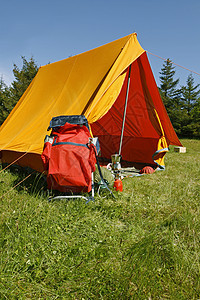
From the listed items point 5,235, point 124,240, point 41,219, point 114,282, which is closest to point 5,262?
point 5,235

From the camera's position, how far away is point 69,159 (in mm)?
2156

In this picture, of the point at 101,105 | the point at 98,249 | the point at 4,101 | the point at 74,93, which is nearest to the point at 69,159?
the point at 98,249

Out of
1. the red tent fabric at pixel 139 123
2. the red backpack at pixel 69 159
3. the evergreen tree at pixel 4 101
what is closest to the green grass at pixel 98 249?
the red backpack at pixel 69 159

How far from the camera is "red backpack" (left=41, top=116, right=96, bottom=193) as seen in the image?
2131 mm

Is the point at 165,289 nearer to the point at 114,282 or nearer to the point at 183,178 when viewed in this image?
the point at 114,282

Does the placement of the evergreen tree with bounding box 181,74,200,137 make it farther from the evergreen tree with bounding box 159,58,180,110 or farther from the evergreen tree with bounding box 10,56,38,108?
the evergreen tree with bounding box 10,56,38,108

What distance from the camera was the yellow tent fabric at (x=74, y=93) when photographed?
3.03 metres

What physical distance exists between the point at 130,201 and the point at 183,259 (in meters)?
1.03

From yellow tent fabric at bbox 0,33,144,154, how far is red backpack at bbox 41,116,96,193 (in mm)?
553

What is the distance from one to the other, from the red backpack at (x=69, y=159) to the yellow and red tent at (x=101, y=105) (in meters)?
0.58

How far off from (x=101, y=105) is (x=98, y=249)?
196 cm

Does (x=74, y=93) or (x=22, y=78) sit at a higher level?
(x=22, y=78)

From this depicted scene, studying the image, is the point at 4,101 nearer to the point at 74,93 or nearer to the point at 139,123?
the point at 139,123

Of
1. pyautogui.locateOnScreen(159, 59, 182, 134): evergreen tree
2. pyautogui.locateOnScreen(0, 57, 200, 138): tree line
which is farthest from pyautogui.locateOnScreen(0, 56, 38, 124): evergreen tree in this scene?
pyautogui.locateOnScreen(159, 59, 182, 134): evergreen tree
